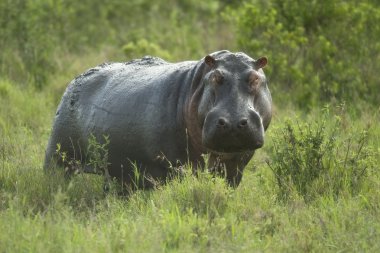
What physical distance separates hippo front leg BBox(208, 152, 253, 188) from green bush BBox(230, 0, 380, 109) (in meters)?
3.35

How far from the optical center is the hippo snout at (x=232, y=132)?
519 cm

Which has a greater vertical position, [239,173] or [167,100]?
[167,100]

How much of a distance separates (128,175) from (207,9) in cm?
894

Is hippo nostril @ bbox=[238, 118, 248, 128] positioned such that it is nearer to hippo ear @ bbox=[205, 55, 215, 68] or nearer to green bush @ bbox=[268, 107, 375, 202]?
hippo ear @ bbox=[205, 55, 215, 68]

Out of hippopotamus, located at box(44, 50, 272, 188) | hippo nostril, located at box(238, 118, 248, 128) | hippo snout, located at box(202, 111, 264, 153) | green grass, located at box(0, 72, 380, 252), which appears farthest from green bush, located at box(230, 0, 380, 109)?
hippo nostril, located at box(238, 118, 248, 128)

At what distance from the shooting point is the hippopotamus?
531cm

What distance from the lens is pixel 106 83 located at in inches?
257

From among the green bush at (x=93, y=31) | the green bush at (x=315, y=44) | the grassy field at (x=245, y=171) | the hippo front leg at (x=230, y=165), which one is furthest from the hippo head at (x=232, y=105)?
the green bush at (x=93, y=31)

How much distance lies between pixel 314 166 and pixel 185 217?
4.52 feet

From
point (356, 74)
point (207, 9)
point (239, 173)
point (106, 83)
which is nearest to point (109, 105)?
point (106, 83)

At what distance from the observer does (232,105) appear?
5.28 metres

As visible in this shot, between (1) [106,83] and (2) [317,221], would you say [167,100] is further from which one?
(2) [317,221]

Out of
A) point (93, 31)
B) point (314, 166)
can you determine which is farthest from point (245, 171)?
point (93, 31)

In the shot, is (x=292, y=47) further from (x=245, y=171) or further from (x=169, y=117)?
(x=169, y=117)
